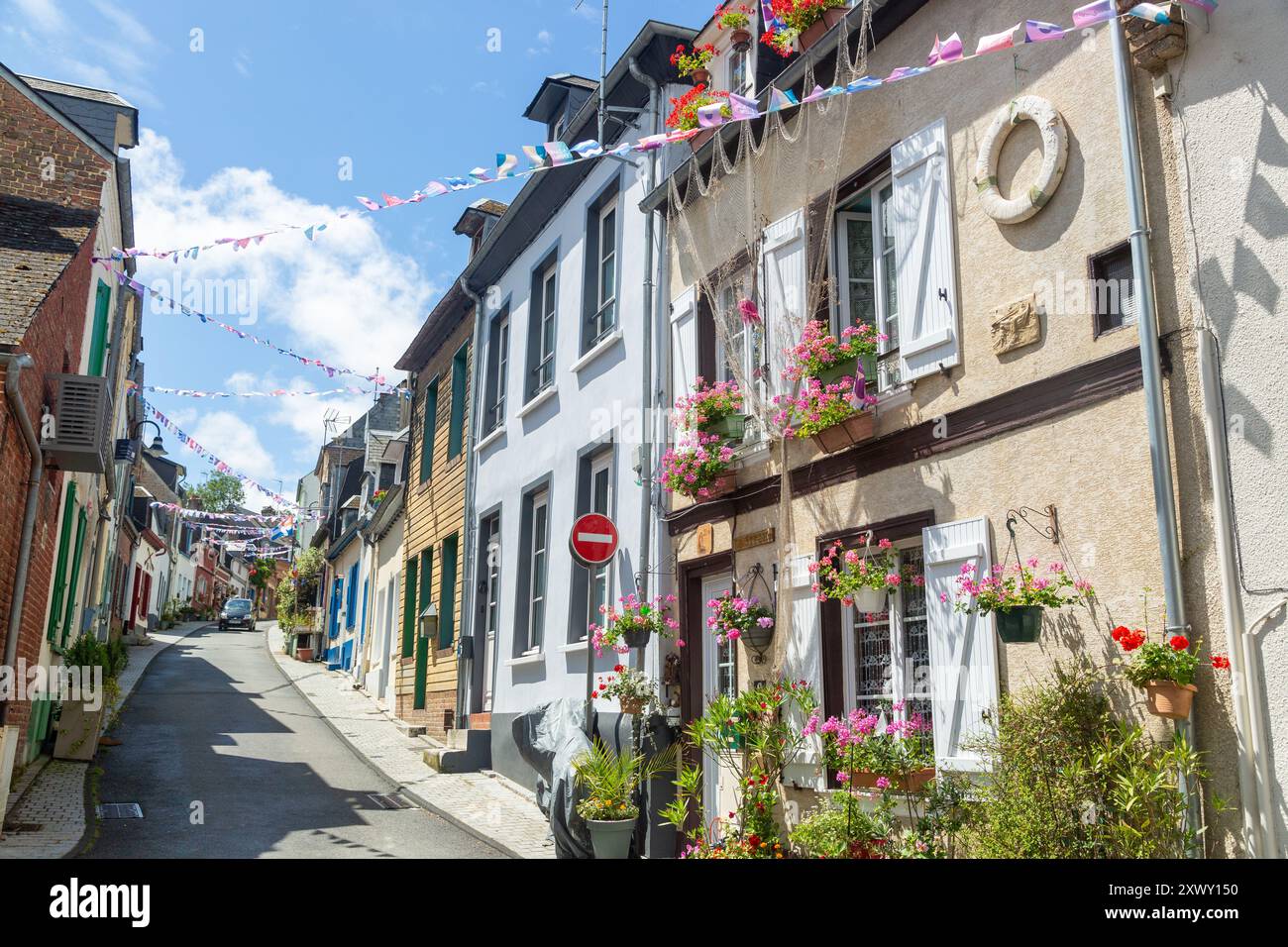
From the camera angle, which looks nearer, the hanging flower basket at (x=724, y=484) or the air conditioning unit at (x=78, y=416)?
the hanging flower basket at (x=724, y=484)

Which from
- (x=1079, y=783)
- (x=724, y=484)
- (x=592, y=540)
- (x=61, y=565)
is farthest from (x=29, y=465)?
(x=1079, y=783)

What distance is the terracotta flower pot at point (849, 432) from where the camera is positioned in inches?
271

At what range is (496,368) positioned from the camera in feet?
49.5

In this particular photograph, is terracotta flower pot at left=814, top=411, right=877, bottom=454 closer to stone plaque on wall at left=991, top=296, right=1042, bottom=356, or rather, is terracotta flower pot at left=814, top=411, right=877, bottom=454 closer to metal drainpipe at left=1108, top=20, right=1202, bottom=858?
stone plaque on wall at left=991, top=296, right=1042, bottom=356

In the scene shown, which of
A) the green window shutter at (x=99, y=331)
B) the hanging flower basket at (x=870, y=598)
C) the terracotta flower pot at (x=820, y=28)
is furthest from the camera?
the green window shutter at (x=99, y=331)

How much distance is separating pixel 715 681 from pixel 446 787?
14.5 feet

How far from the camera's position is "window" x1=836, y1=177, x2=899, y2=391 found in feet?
23.0

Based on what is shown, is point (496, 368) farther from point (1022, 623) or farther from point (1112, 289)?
point (1022, 623)

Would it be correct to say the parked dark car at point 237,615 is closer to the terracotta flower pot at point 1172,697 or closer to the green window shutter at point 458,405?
the green window shutter at point 458,405

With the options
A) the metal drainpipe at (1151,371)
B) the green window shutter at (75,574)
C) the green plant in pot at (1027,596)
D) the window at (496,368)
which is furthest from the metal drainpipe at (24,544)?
the metal drainpipe at (1151,371)

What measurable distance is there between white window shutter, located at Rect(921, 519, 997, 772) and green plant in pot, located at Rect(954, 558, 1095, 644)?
0.23 metres

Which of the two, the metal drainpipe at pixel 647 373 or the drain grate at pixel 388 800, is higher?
the metal drainpipe at pixel 647 373

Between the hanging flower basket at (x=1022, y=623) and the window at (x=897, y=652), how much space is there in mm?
972
